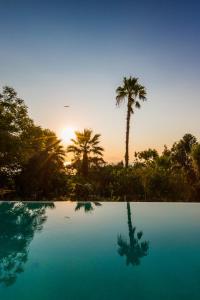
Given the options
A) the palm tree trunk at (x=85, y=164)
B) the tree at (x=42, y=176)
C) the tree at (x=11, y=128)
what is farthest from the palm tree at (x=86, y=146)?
the tree at (x=11, y=128)

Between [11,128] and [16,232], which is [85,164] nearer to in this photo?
[11,128]

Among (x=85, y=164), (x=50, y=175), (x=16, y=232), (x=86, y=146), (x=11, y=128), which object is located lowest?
(x=16, y=232)

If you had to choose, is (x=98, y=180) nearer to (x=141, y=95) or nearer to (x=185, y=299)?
(x=141, y=95)

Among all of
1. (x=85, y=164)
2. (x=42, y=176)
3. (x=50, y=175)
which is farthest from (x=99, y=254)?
(x=85, y=164)

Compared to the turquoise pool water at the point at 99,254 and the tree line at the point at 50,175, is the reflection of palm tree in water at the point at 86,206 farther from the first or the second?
the tree line at the point at 50,175

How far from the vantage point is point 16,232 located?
358 inches

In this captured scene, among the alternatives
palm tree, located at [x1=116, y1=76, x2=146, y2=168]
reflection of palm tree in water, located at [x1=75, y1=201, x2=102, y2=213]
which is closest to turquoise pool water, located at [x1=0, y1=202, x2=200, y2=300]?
reflection of palm tree in water, located at [x1=75, y1=201, x2=102, y2=213]

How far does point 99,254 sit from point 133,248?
859 mm

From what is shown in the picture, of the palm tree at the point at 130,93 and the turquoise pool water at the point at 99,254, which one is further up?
the palm tree at the point at 130,93

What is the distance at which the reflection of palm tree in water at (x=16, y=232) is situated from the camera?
19.1 feet

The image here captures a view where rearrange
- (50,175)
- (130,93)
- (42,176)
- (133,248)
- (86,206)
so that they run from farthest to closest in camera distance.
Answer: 1. (130,93)
2. (50,175)
3. (42,176)
4. (86,206)
5. (133,248)

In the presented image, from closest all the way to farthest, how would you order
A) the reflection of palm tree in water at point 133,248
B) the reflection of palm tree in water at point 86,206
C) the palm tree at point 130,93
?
the reflection of palm tree in water at point 133,248
the reflection of palm tree in water at point 86,206
the palm tree at point 130,93

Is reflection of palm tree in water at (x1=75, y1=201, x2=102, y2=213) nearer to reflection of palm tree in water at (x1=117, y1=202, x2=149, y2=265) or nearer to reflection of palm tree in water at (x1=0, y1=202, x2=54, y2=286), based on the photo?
reflection of palm tree in water at (x1=0, y1=202, x2=54, y2=286)

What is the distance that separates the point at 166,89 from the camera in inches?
641
